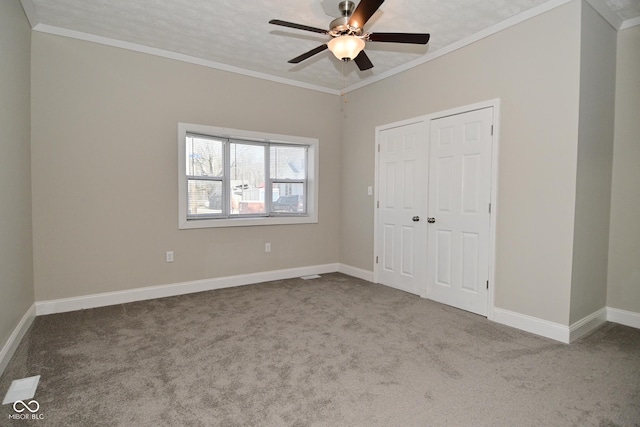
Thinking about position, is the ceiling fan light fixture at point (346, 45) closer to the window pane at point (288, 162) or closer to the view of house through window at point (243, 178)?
the view of house through window at point (243, 178)

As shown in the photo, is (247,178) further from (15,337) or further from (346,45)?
(15,337)

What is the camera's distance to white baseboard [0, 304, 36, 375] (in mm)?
2377

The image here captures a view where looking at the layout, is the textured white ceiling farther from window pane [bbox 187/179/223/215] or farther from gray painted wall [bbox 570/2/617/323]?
window pane [bbox 187/179/223/215]

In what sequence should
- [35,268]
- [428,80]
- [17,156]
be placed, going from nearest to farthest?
[17,156], [35,268], [428,80]

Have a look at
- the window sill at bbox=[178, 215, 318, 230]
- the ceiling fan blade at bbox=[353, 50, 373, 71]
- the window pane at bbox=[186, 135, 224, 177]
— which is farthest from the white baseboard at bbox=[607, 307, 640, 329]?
the window pane at bbox=[186, 135, 224, 177]

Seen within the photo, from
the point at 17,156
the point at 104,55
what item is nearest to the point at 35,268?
the point at 17,156

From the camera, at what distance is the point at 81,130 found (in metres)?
3.56

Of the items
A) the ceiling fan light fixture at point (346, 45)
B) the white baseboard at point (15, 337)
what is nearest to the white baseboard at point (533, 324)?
the ceiling fan light fixture at point (346, 45)

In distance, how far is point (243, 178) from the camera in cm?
481

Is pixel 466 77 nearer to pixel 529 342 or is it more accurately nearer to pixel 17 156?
pixel 529 342

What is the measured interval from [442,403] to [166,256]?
11.1 ft

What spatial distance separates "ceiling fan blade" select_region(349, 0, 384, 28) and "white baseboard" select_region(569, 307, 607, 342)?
10.0ft

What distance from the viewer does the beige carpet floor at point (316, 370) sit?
1.92 metres

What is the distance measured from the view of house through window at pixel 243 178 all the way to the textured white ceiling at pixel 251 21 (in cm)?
117
